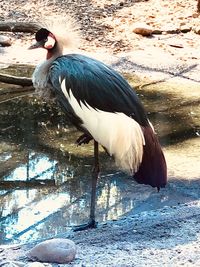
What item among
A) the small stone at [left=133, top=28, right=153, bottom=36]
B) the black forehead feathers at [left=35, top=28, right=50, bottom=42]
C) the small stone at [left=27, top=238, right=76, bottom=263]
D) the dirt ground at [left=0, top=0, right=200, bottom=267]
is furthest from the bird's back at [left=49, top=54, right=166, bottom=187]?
the small stone at [left=133, top=28, right=153, bottom=36]

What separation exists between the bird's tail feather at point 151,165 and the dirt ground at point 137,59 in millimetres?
291

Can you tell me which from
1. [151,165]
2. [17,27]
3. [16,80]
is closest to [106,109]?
[151,165]

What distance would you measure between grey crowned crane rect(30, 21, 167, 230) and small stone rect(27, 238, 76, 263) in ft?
2.15

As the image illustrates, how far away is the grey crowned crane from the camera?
361 cm

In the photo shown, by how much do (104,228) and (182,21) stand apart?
6.82m

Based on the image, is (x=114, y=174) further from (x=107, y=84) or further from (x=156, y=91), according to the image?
(x=156, y=91)

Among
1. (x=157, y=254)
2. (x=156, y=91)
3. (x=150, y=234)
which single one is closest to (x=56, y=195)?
(x=150, y=234)

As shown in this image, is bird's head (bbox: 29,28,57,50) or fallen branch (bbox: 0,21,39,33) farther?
fallen branch (bbox: 0,21,39,33)

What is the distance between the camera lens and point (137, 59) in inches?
331

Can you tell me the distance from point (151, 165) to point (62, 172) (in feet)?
4.28

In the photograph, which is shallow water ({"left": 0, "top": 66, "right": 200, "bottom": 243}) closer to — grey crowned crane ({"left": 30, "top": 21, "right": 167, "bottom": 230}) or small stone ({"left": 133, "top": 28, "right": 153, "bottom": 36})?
grey crowned crane ({"left": 30, "top": 21, "right": 167, "bottom": 230})

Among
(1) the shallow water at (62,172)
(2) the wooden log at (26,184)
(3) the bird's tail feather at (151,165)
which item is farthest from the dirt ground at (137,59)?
(2) the wooden log at (26,184)

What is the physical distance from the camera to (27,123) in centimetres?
590

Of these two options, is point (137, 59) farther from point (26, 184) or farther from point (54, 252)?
point (54, 252)
